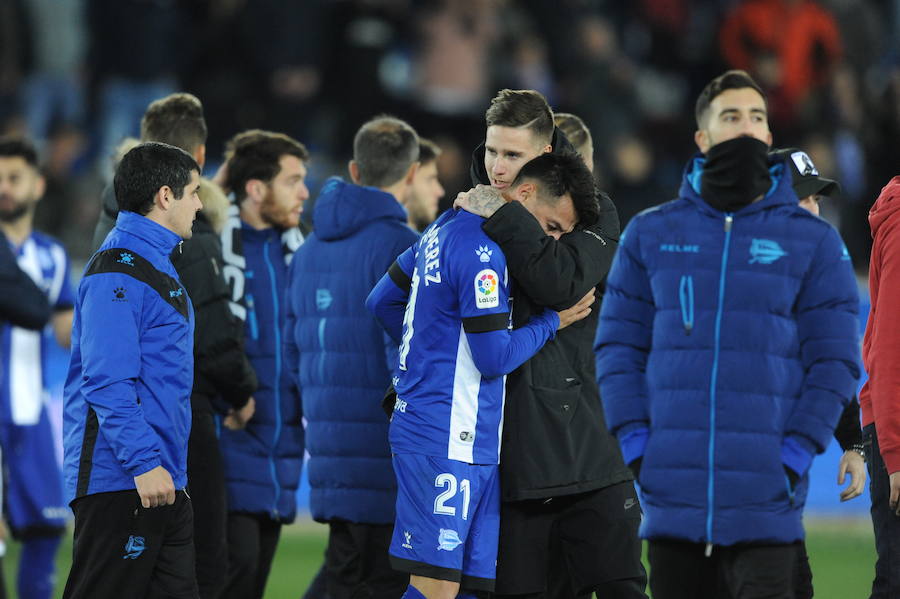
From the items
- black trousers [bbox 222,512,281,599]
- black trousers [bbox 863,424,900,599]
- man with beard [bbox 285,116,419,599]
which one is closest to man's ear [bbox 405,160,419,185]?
man with beard [bbox 285,116,419,599]

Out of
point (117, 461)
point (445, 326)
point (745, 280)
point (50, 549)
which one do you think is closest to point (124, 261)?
point (117, 461)

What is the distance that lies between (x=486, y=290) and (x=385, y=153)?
5.43 ft

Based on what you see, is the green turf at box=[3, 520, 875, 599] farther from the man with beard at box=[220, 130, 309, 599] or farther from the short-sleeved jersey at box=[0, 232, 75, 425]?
the man with beard at box=[220, 130, 309, 599]

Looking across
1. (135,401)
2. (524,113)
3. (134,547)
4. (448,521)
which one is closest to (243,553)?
(134,547)

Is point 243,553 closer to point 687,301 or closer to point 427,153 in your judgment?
point 427,153

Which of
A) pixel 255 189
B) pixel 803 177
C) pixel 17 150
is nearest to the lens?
pixel 803 177

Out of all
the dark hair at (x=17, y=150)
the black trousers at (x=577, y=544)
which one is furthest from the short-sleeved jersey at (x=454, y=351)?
the dark hair at (x=17, y=150)

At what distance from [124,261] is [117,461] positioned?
26.6 inches

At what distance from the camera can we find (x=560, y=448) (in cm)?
497

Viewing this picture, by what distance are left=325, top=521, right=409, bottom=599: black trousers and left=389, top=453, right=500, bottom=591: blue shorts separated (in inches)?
41.5

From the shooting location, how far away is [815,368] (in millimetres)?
4820

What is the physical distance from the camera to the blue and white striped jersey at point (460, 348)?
478 cm

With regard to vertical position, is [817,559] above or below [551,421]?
below

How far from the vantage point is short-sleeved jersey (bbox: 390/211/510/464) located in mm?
4789
